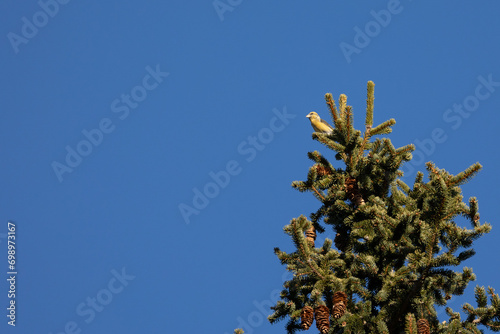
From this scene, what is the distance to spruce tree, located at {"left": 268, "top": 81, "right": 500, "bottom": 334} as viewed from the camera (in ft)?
17.5

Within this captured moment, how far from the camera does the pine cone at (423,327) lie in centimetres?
508

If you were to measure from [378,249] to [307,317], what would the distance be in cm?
118

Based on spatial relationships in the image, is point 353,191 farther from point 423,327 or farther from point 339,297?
point 423,327

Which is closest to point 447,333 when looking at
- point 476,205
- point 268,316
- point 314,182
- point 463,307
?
point 463,307

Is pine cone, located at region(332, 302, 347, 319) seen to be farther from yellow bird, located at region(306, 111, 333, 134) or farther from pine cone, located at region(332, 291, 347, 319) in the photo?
yellow bird, located at region(306, 111, 333, 134)

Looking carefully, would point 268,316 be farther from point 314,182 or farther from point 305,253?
point 314,182

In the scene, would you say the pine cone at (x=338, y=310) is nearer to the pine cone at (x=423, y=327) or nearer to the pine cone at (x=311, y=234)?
the pine cone at (x=423, y=327)

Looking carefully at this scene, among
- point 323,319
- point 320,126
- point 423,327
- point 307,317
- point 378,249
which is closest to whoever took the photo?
point 423,327

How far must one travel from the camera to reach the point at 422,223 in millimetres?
5652

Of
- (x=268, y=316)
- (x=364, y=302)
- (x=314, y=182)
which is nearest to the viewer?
(x=364, y=302)

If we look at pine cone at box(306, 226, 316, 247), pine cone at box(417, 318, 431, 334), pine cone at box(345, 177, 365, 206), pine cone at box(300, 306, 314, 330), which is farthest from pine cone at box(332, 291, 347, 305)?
pine cone at box(345, 177, 365, 206)

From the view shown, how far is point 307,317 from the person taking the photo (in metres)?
5.55

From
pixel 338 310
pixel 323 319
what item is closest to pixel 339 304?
pixel 338 310

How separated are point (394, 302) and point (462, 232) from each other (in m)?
0.92
